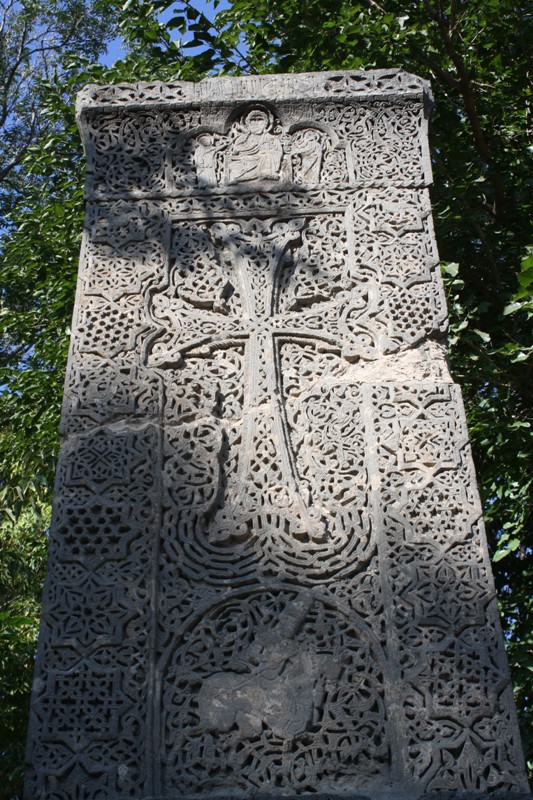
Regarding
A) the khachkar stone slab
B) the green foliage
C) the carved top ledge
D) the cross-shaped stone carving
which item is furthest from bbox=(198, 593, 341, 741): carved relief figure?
the green foliage

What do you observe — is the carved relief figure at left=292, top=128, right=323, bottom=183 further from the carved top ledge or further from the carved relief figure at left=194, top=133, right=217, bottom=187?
the carved relief figure at left=194, top=133, right=217, bottom=187

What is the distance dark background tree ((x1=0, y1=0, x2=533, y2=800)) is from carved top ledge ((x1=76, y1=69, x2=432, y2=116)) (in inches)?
76.9

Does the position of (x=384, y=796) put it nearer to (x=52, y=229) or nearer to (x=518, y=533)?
(x=518, y=533)

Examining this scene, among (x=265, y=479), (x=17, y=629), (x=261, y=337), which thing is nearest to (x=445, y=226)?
(x=261, y=337)

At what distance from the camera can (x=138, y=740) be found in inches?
122

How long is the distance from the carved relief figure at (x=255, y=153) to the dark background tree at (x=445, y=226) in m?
2.20

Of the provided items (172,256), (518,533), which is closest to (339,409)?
(172,256)

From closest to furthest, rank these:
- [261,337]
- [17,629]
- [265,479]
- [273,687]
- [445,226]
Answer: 1. [273,687]
2. [265,479]
3. [261,337]
4. [445,226]
5. [17,629]

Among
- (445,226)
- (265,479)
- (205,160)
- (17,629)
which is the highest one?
(445,226)

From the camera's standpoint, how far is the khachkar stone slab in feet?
10.2

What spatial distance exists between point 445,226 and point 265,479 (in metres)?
4.08

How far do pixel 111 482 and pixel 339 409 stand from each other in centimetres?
87

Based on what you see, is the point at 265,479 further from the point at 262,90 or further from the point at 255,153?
the point at 262,90

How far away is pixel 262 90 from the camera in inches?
177
